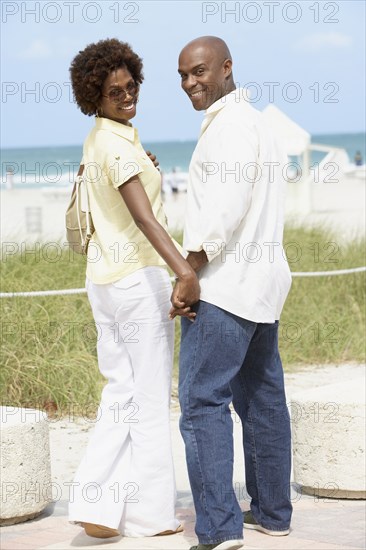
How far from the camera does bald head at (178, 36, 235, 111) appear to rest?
4133 mm

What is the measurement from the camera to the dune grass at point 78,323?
284 inches

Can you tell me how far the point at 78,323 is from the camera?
7.95m

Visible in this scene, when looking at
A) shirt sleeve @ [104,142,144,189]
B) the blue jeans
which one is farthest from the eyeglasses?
the blue jeans

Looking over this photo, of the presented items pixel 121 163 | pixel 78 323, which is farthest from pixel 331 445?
pixel 78 323

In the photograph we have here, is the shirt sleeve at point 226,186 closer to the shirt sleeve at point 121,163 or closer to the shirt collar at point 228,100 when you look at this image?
the shirt collar at point 228,100

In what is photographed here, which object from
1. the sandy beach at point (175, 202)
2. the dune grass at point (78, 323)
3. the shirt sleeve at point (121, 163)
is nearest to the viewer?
the shirt sleeve at point (121, 163)

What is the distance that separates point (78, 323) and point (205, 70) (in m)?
4.05

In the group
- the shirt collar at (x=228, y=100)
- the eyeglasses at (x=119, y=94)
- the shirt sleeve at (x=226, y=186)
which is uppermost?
the eyeglasses at (x=119, y=94)

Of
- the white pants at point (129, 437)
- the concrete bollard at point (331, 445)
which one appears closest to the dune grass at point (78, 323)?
the concrete bollard at point (331, 445)

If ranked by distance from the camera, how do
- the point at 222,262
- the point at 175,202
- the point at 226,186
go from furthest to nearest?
the point at 175,202
the point at 222,262
the point at 226,186

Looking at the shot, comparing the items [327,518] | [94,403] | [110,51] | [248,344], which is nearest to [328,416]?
[327,518]

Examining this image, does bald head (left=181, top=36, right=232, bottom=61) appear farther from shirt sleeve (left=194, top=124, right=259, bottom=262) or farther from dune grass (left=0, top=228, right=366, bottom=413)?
dune grass (left=0, top=228, right=366, bottom=413)

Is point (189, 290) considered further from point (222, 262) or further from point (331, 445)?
point (331, 445)

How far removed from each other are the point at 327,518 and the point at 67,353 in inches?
120
